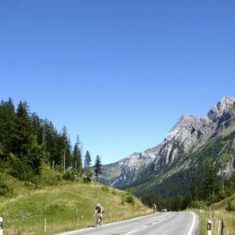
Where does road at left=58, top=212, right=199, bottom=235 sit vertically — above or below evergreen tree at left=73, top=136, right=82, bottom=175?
below

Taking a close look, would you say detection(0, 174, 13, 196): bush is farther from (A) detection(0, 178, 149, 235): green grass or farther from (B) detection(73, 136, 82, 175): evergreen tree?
(B) detection(73, 136, 82, 175): evergreen tree

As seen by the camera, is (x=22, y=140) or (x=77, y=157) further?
(x=77, y=157)

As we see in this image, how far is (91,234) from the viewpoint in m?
29.6

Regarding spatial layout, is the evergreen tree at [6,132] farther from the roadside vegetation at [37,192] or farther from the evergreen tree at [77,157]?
the evergreen tree at [77,157]

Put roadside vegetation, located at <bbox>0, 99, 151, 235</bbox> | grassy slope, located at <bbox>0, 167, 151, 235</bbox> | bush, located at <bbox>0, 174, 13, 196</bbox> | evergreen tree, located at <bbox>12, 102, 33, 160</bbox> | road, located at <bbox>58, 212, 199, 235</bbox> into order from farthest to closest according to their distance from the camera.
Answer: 1. evergreen tree, located at <bbox>12, 102, 33, 160</bbox>
2. bush, located at <bbox>0, 174, 13, 196</bbox>
3. roadside vegetation, located at <bbox>0, 99, 151, 235</bbox>
4. grassy slope, located at <bbox>0, 167, 151, 235</bbox>
5. road, located at <bbox>58, 212, 199, 235</bbox>

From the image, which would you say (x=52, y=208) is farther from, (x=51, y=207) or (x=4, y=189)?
(x=4, y=189)

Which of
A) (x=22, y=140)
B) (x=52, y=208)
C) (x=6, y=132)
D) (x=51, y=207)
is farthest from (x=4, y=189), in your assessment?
(x=6, y=132)

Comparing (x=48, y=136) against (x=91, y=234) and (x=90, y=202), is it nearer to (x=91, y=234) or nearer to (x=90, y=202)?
(x=90, y=202)

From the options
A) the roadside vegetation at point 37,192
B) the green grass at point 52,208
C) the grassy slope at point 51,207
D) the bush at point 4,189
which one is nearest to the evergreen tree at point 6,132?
the roadside vegetation at point 37,192

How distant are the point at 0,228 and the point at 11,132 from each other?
78.8 m

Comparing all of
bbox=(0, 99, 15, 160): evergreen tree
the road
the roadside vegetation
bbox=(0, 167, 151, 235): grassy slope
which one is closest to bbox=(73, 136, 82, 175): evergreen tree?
the roadside vegetation

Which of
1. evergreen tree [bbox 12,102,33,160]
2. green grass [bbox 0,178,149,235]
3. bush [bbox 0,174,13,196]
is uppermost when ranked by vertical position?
evergreen tree [bbox 12,102,33,160]

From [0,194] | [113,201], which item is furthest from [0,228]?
[113,201]

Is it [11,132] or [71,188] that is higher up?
[11,132]
